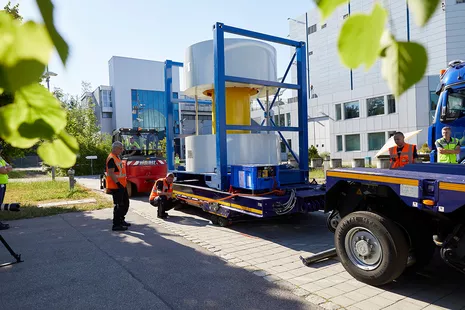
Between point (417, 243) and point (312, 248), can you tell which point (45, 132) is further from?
point (312, 248)

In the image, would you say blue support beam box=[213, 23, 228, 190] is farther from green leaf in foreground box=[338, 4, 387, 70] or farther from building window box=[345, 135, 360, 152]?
building window box=[345, 135, 360, 152]

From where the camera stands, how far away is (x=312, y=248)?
496 cm

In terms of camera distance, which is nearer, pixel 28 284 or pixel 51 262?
pixel 28 284

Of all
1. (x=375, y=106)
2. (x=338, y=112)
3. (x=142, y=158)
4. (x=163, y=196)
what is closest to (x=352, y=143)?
(x=338, y=112)

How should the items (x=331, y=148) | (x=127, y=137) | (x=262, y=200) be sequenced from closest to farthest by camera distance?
(x=262, y=200) → (x=127, y=137) → (x=331, y=148)

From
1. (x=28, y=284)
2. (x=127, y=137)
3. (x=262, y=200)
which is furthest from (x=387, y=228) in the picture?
(x=127, y=137)

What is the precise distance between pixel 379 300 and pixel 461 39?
90.9 ft

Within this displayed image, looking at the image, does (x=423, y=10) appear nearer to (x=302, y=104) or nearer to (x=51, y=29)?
(x=51, y=29)

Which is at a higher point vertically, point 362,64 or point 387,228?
point 362,64

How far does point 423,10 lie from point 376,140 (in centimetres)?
2910

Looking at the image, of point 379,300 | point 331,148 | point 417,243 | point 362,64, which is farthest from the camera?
point 331,148

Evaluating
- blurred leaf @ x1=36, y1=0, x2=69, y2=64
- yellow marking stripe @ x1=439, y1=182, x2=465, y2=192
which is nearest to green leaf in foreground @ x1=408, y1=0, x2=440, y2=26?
blurred leaf @ x1=36, y1=0, x2=69, y2=64

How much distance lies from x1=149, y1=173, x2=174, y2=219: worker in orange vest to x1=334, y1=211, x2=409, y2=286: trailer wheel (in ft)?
14.6

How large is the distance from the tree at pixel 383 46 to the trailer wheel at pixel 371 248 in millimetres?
3205
